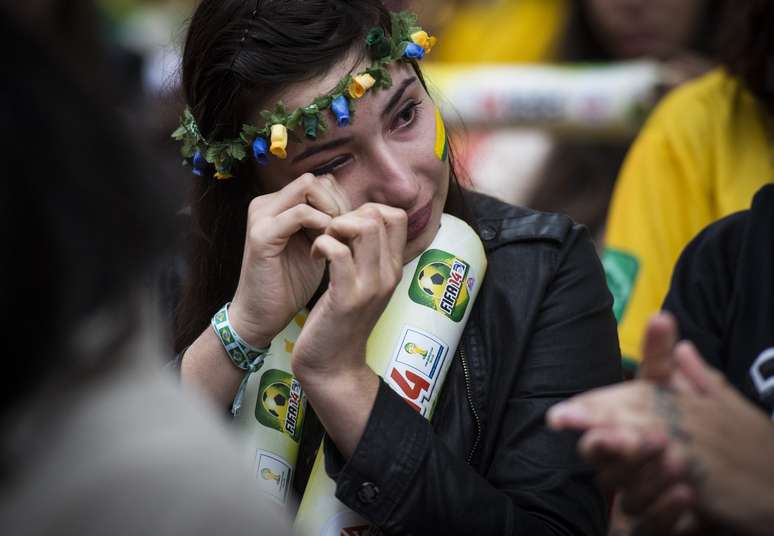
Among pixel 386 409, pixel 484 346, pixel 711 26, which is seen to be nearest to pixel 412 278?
pixel 484 346

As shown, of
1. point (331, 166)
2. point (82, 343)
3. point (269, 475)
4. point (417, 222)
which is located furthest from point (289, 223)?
point (82, 343)

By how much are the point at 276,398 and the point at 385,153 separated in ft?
1.89

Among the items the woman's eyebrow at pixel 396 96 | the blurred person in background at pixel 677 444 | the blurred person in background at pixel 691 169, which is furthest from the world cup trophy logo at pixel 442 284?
the blurred person in background at pixel 691 169

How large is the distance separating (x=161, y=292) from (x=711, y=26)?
2612 millimetres

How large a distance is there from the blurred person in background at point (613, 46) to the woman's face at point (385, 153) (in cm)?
187

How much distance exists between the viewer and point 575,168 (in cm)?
422

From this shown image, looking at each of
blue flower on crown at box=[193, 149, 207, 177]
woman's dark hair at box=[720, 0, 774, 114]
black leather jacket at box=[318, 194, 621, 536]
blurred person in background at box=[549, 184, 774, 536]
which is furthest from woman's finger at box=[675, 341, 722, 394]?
woman's dark hair at box=[720, 0, 774, 114]

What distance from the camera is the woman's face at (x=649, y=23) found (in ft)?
13.9

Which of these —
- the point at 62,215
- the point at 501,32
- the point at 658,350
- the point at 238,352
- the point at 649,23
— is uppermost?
the point at 62,215

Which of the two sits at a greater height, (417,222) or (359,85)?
(359,85)

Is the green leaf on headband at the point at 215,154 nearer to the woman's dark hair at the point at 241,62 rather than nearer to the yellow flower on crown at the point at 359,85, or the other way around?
the woman's dark hair at the point at 241,62

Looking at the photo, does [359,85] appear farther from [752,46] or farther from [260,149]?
[752,46]

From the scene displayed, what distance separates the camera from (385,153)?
2238mm

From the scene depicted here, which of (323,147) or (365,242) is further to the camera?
(323,147)
